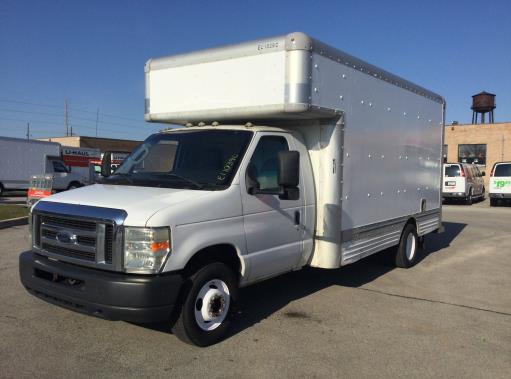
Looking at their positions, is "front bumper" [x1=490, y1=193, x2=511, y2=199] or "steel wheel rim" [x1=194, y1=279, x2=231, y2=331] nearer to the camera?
"steel wheel rim" [x1=194, y1=279, x2=231, y2=331]

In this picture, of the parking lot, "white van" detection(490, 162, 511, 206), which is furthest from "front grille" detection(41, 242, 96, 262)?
"white van" detection(490, 162, 511, 206)

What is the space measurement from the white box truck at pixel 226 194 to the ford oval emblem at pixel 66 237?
0.05 ft

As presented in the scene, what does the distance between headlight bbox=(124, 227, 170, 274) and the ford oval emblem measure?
620 mm

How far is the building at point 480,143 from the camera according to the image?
35906mm

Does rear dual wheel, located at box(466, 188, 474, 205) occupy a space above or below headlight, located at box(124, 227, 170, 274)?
below

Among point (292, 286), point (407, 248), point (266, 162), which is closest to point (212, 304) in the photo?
point (266, 162)

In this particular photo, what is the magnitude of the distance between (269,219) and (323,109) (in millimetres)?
1443

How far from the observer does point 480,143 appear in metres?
37.2

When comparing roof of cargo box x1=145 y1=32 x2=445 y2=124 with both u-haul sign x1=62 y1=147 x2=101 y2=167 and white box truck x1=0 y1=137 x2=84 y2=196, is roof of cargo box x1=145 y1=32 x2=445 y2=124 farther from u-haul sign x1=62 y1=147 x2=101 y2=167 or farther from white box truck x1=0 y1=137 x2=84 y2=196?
u-haul sign x1=62 y1=147 x2=101 y2=167

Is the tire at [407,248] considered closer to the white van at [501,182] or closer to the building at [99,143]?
the white van at [501,182]

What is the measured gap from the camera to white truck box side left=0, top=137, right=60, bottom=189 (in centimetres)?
2448

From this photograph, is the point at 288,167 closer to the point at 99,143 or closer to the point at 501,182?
the point at 501,182

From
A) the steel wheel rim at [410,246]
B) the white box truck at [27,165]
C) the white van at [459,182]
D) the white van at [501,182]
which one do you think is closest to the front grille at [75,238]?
the steel wheel rim at [410,246]

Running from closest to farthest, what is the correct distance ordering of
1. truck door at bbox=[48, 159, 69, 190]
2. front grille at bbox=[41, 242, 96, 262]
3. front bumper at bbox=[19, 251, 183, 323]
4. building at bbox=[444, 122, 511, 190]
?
front bumper at bbox=[19, 251, 183, 323], front grille at bbox=[41, 242, 96, 262], truck door at bbox=[48, 159, 69, 190], building at bbox=[444, 122, 511, 190]
